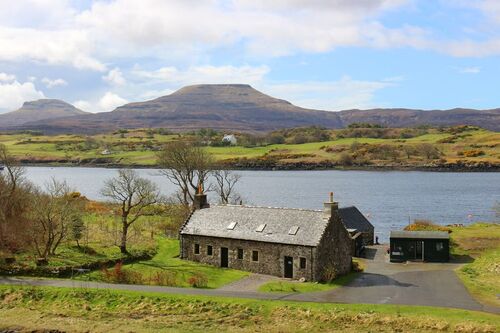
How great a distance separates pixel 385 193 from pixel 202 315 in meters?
106

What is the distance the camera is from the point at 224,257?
50094 mm

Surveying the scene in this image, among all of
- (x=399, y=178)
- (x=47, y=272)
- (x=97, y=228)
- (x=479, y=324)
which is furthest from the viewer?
(x=399, y=178)

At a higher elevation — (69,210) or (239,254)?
(69,210)

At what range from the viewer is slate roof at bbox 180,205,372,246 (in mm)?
46156

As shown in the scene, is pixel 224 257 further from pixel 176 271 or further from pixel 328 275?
pixel 328 275

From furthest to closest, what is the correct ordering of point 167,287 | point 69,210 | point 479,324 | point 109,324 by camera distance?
point 69,210, point 167,287, point 109,324, point 479,324

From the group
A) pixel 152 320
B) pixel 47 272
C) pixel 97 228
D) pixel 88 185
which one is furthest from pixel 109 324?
pixel 88 185

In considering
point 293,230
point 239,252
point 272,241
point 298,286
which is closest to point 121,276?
point 239,252

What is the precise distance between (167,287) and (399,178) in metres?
150

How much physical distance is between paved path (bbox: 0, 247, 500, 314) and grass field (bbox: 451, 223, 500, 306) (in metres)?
1.02

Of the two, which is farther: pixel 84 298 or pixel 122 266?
pixel 122 266

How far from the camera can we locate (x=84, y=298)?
3884cm

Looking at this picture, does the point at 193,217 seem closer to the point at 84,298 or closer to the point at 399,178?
the point at 84,298

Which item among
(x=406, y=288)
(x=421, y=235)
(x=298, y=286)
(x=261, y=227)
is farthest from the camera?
(x=421, y=235)
